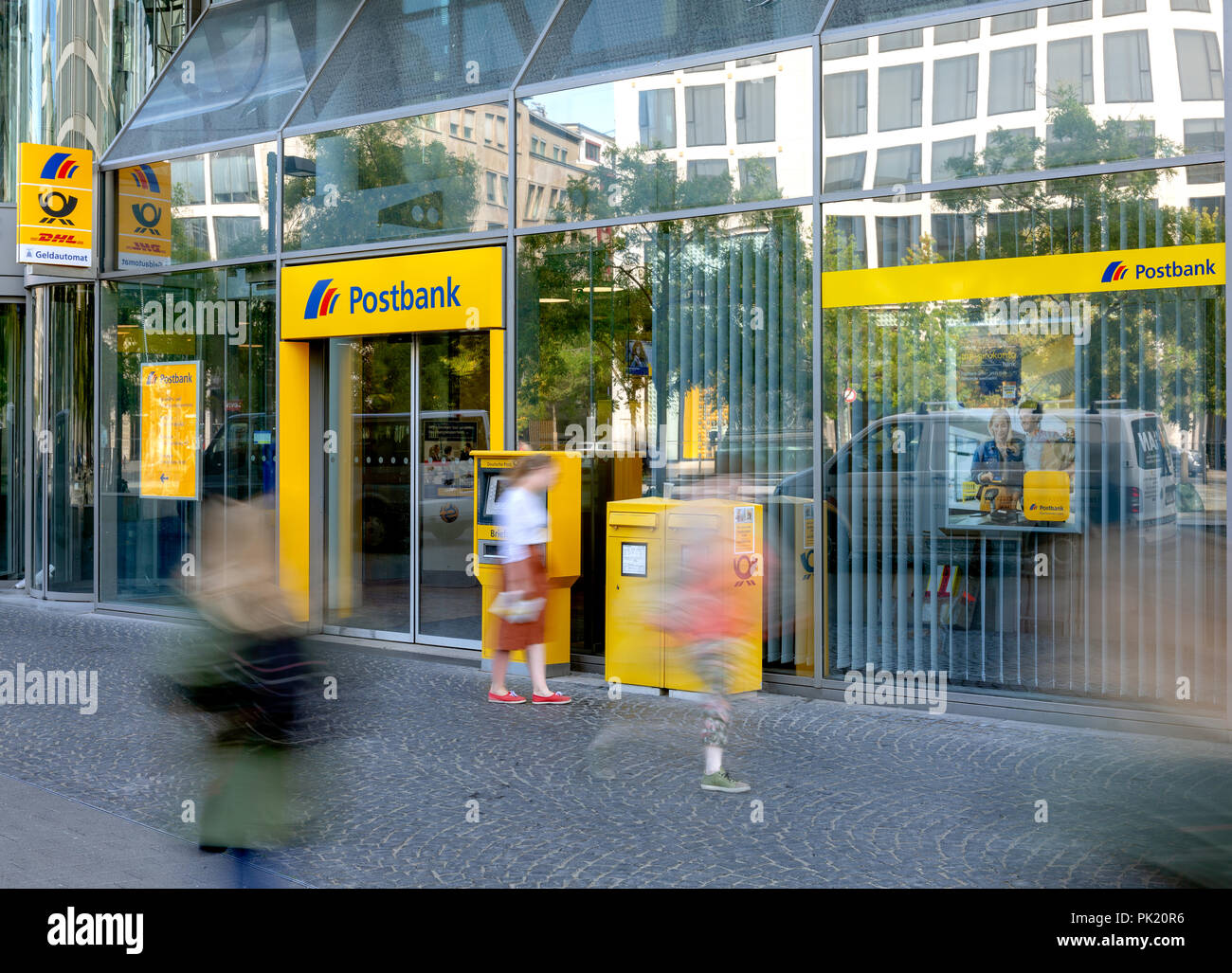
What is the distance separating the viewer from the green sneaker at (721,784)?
627 cm

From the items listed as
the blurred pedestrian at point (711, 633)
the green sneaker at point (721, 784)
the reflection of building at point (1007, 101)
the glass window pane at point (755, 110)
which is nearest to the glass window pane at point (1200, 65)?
the reflection of building at point (1007, 101)

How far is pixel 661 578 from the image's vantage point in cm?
866

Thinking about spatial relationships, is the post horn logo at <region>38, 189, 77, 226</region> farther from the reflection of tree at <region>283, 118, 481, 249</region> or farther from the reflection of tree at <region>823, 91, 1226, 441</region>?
the reflection of tree at <region>823, 91, 1226, 441</region>

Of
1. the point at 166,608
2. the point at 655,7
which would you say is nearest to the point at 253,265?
the point at 166,608

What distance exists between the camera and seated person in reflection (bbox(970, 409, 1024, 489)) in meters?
8.12

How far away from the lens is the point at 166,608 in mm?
12758

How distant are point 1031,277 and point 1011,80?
134 centimetres

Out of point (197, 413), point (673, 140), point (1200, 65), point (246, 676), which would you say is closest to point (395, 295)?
point (673, 140)

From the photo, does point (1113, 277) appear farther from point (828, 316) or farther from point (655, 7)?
point (655, 7)

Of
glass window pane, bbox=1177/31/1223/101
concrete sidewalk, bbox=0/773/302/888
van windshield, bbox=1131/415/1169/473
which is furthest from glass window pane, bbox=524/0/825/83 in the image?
concrete sidewalk, bbox=0/773/302/888

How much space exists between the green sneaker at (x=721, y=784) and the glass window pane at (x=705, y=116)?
505cm

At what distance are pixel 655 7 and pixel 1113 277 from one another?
4.28 metres

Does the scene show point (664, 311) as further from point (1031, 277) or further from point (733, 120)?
point (1031, 277)

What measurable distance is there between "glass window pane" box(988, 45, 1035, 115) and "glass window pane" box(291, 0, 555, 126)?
4080 millimetres
